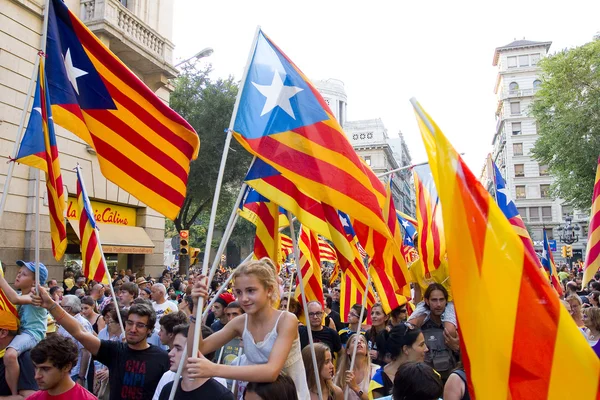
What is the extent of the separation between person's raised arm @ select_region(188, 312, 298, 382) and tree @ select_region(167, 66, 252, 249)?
66.3ft

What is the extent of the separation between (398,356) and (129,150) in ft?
9.59

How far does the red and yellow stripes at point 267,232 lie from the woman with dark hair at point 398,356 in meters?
1.50

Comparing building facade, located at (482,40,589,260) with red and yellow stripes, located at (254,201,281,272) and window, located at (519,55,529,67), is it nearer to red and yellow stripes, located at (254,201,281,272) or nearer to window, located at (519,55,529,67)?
window, located at (519,55,529,67)

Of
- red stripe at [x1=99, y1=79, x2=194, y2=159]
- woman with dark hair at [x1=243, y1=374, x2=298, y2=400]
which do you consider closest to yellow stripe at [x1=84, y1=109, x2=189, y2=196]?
red stripe at [x1=99, y1=79, x2=194, y2=159]

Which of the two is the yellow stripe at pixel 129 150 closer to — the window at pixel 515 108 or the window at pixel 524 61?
the window at pixel 515 108

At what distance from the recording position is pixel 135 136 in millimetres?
4223

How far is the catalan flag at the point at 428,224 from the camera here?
279 inches

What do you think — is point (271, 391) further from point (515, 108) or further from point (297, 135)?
point (515, 108)

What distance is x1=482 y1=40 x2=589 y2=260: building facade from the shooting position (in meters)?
63.5

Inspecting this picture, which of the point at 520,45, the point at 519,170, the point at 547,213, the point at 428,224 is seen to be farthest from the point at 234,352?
the point at 520,45

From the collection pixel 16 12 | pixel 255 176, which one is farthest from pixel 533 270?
pixel 16 12

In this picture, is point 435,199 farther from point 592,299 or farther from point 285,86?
point 285,86

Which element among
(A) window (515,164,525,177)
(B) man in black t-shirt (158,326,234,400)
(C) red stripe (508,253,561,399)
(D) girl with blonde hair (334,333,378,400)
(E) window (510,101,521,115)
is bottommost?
(D) girl with blonde hair (334,333,378,400)

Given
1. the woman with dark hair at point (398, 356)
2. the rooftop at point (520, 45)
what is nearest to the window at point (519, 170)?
the rooftop at point (520, 45)
